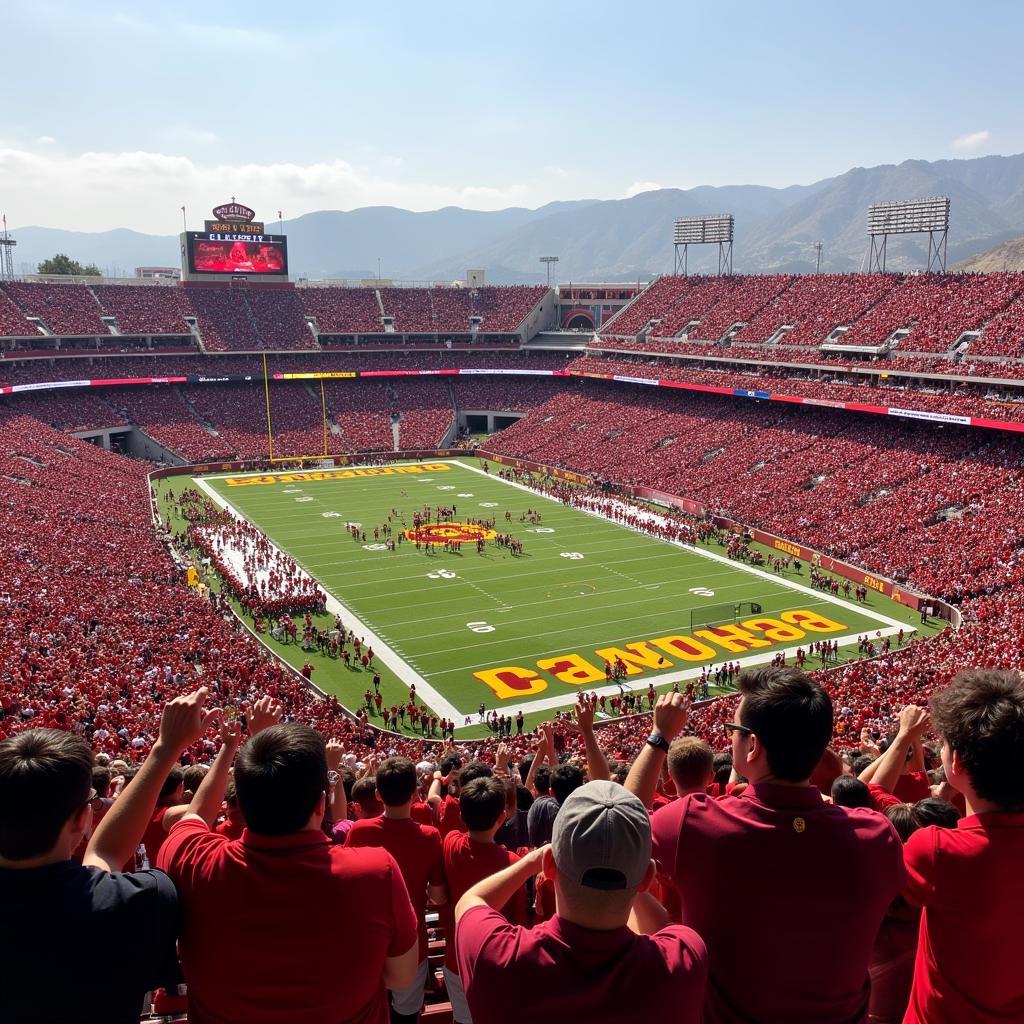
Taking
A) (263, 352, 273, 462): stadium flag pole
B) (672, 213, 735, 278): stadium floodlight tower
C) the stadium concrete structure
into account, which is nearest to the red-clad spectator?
the stadium concrete structure

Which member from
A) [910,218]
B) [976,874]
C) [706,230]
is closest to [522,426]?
[706,230]

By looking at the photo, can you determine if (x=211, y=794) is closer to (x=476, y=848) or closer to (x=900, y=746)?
(x=476, y=848)

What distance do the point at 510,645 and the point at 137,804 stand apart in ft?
82.8

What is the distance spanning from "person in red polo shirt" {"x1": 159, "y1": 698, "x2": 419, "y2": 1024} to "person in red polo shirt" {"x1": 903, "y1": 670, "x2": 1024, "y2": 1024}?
6.07 feet

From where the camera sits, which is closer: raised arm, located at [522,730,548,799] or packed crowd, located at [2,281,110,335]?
raised arm, located at [522,730,548,799]

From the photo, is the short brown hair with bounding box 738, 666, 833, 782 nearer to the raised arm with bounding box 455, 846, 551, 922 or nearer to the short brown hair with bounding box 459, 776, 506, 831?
the raised arm with bounding box 455, 846, 551, 922

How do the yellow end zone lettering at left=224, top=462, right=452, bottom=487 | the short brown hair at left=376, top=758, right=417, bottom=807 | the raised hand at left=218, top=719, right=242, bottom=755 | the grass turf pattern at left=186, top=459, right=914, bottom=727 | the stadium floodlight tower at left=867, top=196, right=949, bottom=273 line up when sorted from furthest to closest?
1. the stadium floodlight tower at left=867, top=196, right=949, bottom=273
2. the yellow end zone lettering at left=224, top=462, right=452, bottom=487
3. the grass turf pattern at left=186, top=459, right=914, bottom=727
4. the short brown hair at left=376, top=758, right=417, bottom=807
5. the raised hand at left=218, top=719, right=242, bottom=755

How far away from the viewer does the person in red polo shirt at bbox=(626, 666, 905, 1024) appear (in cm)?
299

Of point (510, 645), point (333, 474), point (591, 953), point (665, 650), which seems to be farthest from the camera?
point (333, 474)

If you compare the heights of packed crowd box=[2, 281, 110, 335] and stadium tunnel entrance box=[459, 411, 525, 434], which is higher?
packed crowd box=[2, 281, 110, 335]

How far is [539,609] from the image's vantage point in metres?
31.4

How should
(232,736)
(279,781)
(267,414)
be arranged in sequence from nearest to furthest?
1. (279,781)
2. (232,736)
3. (267,414)

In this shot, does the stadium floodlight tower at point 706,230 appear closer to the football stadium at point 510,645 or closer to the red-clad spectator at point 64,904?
the football stadium at point 510,645

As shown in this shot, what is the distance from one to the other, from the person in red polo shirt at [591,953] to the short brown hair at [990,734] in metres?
1.37
